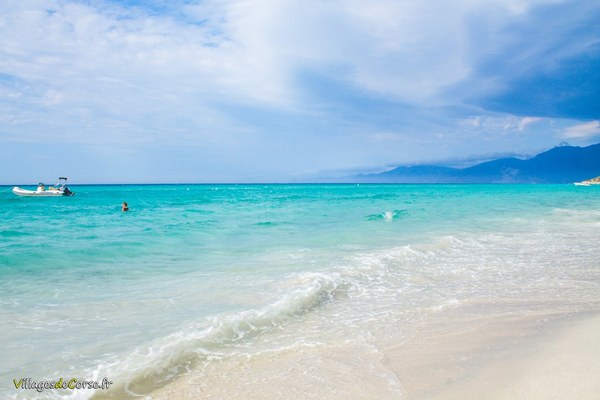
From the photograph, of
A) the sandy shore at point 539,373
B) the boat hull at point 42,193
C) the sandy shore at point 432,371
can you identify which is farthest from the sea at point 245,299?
the boat hull at point 42,193

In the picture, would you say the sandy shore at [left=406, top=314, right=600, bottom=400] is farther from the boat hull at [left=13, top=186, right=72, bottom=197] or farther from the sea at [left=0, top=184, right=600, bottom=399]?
the boat hull at [left=13, top=186, right=72, bottom=197]

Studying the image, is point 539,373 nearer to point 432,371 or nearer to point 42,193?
point 432,371

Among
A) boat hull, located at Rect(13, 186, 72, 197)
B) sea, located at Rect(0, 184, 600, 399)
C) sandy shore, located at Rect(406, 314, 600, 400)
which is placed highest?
boat hull, located at Rect(13, 186, 72, 197)

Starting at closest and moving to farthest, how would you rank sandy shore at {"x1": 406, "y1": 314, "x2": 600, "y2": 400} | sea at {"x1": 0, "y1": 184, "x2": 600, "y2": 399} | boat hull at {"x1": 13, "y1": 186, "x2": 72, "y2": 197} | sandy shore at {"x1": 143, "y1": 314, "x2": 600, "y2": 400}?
sandy shore at {"x1": 406, "y1": 314, "x2": 600, "y2": 400}
sandy shore at {"x1": 143, "y1": 314, "x2": 600, "y2": 400}
sea at {"x1": 0, "y1": 184, "x2": 600, "y2": 399}
boat hull at {"x1": 13, "y1": 186, "x2": 72, "y2": 197}

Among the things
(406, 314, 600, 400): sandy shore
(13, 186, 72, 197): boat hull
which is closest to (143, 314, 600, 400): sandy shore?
(406, 314, 600, 400): sandy shore

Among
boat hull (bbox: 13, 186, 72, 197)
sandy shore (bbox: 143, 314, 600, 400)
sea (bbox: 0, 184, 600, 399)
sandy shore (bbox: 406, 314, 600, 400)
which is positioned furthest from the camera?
boat hull (bbox: 13, 186, 72, 197)

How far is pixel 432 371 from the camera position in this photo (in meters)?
4.48

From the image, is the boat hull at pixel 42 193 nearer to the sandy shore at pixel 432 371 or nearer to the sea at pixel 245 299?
the sea at pixel 245 299

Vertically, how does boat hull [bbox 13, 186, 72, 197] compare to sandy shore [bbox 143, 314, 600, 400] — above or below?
above

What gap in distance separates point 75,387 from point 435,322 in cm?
509

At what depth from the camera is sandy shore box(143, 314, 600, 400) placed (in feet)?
13.0

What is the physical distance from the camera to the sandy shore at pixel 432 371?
3.96m

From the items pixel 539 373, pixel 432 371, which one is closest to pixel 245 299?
pixel 432 371

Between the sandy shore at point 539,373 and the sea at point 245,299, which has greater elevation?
the sandy shore at point 539,373
